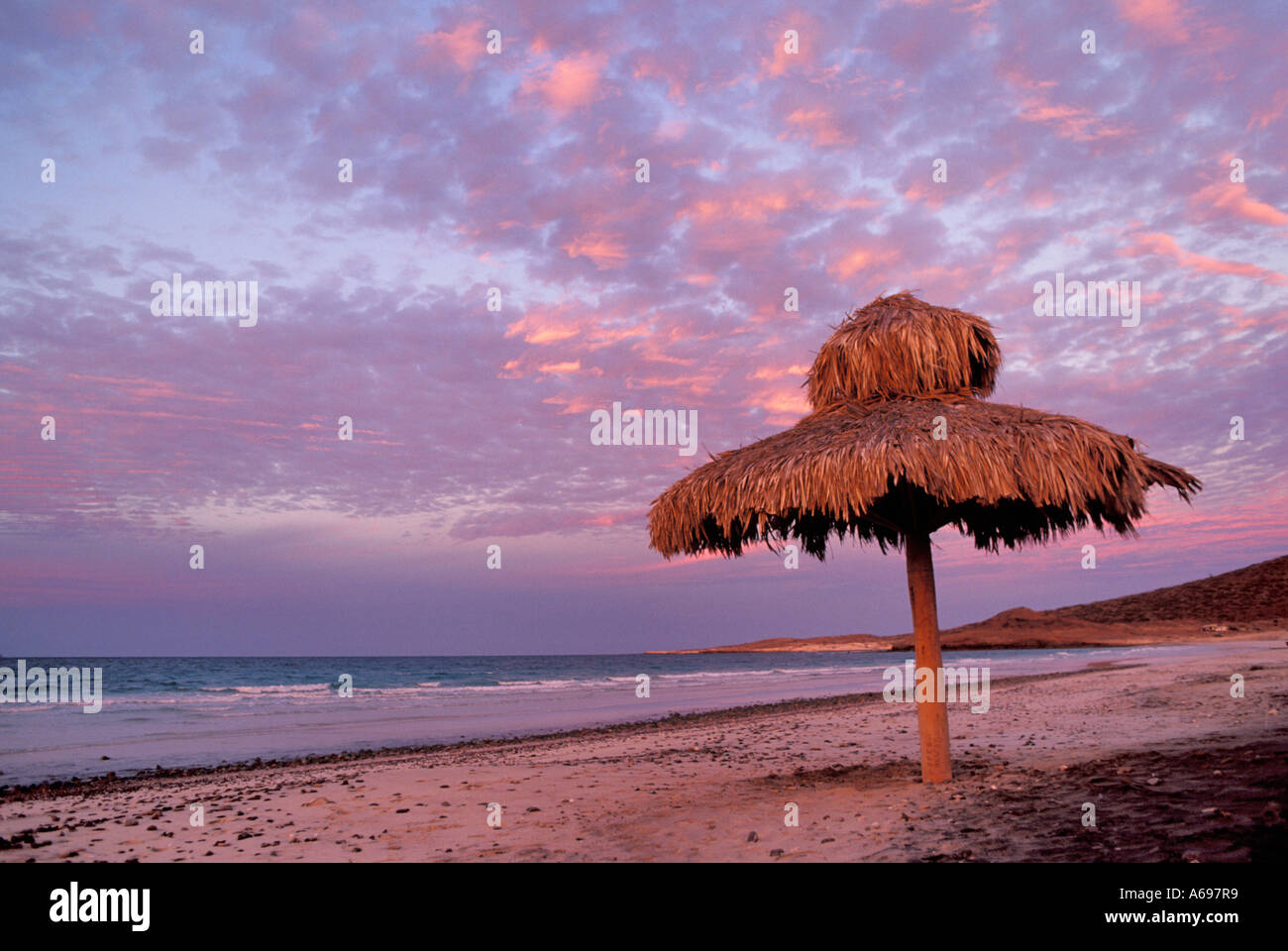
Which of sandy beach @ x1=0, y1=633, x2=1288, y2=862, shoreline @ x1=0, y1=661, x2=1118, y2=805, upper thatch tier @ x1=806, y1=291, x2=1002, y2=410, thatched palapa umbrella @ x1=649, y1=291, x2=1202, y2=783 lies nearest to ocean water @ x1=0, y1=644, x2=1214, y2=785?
shoreline @ x1=0, y1=661, x2=1118, y2=805

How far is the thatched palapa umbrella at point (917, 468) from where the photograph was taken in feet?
21.0

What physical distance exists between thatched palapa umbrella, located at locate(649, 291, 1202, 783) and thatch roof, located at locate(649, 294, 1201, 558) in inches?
0.5

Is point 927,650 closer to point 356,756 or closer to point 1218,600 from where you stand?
point 356,756

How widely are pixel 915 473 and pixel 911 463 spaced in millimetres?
99

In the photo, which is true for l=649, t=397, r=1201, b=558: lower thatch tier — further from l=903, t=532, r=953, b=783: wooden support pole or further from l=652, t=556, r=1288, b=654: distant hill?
l=652, t=556, r=1288, b=654: distant hill

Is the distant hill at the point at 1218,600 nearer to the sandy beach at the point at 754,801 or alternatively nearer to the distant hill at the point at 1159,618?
the distant hill at the point at 1159,618

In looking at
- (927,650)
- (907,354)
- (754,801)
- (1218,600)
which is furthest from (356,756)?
(1218,600)

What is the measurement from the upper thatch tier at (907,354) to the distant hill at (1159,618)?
167 ft

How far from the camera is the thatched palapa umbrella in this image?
641cm

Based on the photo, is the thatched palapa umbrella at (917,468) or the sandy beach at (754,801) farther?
the thatched palapa umbrella at (917,468)

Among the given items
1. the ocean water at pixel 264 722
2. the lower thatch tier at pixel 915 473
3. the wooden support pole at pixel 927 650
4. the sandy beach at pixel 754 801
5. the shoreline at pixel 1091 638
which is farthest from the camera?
the shoreline at pixel 1091 638

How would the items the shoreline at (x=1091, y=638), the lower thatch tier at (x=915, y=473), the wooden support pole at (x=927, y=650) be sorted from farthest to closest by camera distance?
the shoreline at (x=1091, y=638)
the wooden support pole at (x=927, y=650)
the lower thatch tier at (x=915, y=473)

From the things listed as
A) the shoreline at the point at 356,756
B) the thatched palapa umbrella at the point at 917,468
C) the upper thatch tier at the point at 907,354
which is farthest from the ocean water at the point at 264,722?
the upper thatch tier at the point at 907,354

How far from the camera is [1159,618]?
60.4 meters
